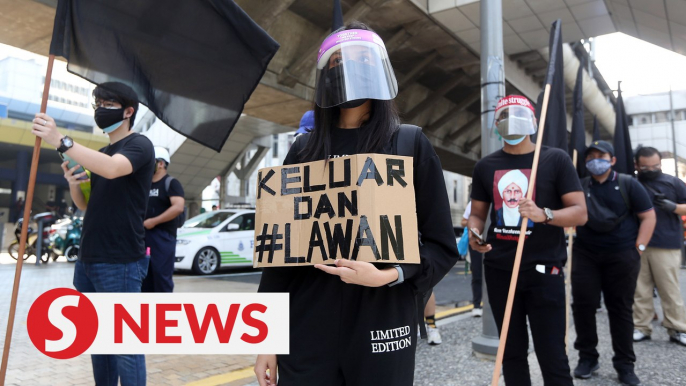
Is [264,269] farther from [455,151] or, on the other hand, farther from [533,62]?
[455,151]

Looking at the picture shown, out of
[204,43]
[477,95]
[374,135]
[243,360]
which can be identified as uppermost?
[477,95]

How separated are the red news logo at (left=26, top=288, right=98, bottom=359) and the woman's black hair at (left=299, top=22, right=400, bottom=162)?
131cm

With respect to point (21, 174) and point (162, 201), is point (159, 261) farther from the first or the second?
point (21, 174)

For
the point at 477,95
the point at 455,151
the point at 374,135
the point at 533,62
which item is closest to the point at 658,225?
the point at 374,135

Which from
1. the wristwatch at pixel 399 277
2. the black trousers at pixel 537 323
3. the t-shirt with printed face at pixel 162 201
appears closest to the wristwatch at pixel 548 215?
the black trousers at pixel 537 323

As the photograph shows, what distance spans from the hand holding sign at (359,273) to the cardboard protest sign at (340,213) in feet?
0.17

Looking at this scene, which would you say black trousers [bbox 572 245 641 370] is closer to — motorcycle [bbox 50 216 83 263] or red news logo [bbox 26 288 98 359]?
red news logo [bbox 26 288 98 359]

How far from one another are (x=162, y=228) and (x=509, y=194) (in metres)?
3.12

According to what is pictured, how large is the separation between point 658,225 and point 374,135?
210 inches

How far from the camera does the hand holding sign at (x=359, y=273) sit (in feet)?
4.83

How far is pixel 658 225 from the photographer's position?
5.69m

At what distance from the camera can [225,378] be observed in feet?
13.0

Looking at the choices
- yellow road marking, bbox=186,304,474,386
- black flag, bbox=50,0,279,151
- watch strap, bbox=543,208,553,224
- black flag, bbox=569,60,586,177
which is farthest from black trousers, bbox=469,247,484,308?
black flag, bbox=50,0,279,151

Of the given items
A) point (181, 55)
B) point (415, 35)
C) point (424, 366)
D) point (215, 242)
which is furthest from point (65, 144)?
point (415, 35)
